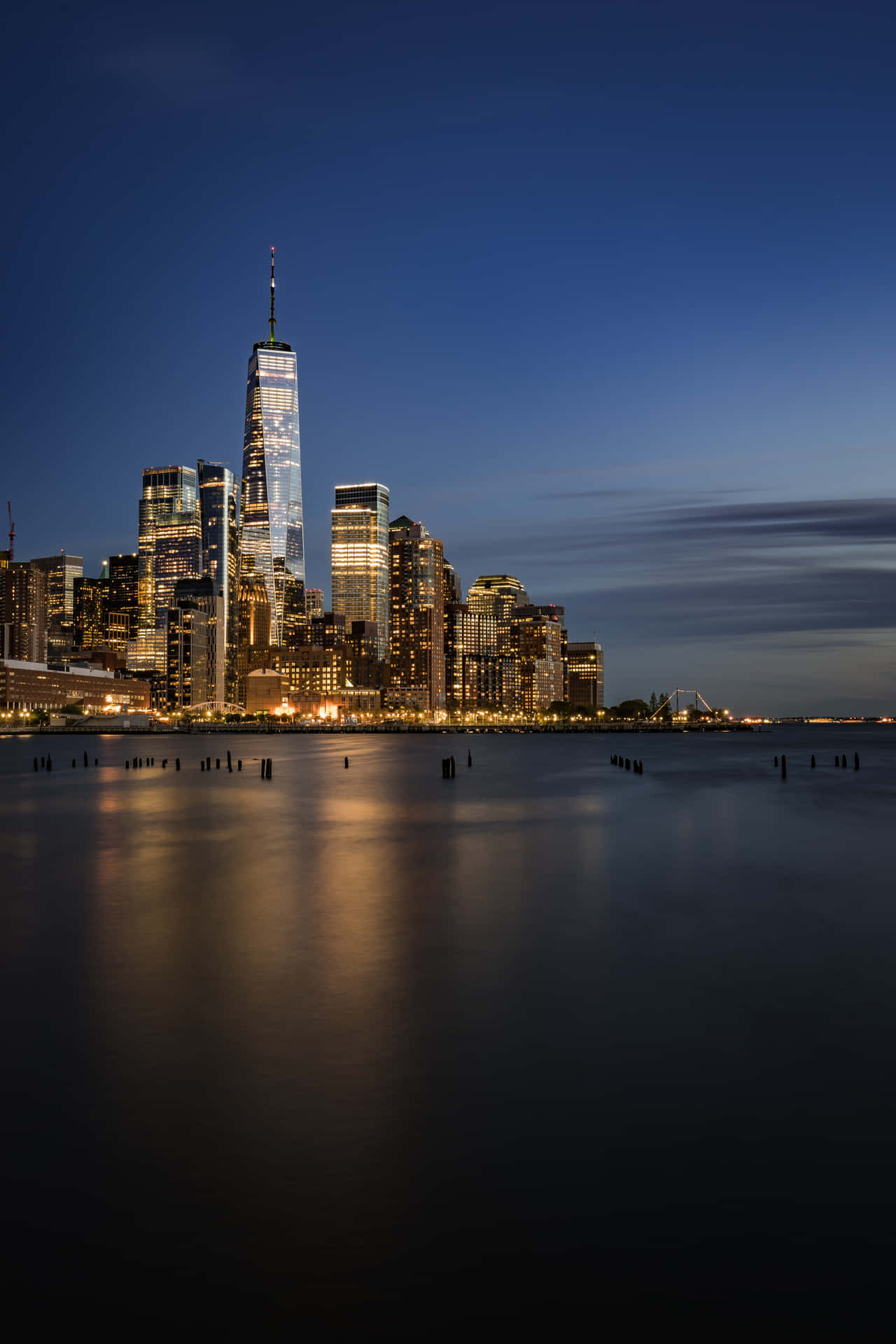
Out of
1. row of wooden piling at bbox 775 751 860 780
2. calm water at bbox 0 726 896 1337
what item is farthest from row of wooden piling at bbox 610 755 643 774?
calm water at bbox 0 726 896 1337

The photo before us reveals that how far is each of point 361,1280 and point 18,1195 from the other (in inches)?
145

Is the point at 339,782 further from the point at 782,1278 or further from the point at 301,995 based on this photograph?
the point at 782,1278

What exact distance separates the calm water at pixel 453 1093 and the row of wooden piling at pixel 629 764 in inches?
2327

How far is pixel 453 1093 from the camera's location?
12961 millimetres

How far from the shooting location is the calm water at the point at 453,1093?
8.61 meters

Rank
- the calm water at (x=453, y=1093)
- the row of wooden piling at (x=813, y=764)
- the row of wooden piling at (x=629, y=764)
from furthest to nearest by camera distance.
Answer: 1. the row of wooden piling at (x=629, y=764)
2. the row of wooden piling at (x=813, y=764)
3. the calm water at (x=453, y=1093)

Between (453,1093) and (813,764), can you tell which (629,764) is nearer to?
(813,764)

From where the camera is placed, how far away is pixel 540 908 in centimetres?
2672

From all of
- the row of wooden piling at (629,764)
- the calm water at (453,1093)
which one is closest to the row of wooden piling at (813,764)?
the row of wooden piling at (629,764)

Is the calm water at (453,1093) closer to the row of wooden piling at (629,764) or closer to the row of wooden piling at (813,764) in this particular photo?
the row of wooden piling at (813,764)

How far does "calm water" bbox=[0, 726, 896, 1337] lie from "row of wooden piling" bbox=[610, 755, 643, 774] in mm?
59112

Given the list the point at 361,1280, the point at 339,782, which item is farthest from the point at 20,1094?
the point at 339,782

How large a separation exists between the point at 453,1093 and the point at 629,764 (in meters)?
94.0

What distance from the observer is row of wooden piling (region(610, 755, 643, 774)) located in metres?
93.0
